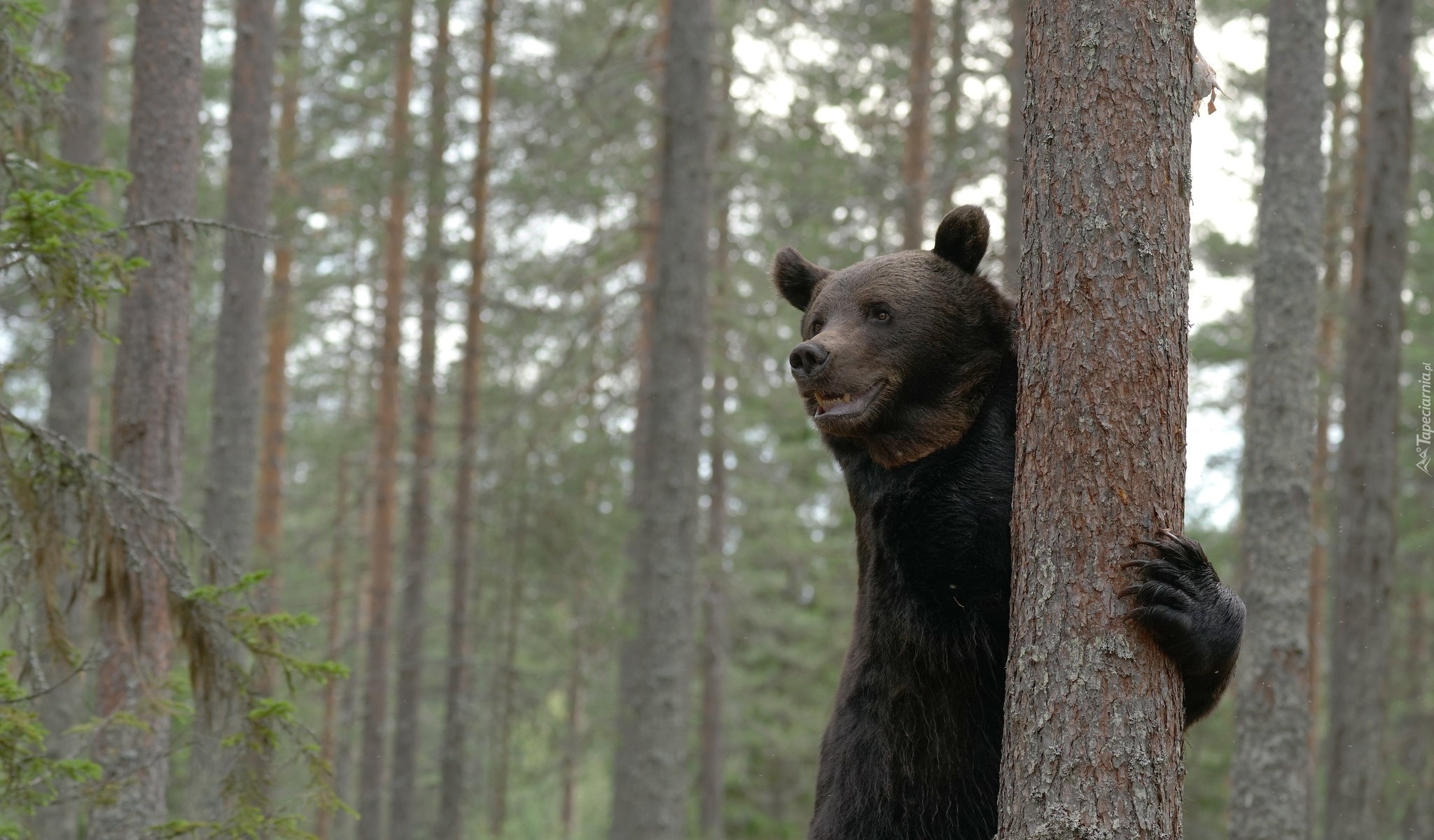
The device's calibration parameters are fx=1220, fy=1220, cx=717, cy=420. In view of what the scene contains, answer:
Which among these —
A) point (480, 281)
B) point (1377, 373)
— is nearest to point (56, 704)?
point (480, 281)

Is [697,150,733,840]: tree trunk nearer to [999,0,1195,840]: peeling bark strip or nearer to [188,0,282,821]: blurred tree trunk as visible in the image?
[188,0,282,821]: blurred tree trunk

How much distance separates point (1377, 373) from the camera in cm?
1032

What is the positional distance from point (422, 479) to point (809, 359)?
12982 mm

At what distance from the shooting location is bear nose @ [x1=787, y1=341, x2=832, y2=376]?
4336mm

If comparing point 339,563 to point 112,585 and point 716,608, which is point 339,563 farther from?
point 112,585

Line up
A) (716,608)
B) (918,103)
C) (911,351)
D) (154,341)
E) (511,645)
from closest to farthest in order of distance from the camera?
(911,351) < (154,341) < (918,103) < (511,645) < (716,608)

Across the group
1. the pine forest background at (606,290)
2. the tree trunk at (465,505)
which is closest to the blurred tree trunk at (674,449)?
the pine forest background at (606,290)

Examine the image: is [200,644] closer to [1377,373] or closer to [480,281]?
[1377,373]

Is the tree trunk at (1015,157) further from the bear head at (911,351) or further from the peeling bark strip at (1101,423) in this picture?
the peeling bark strip at (1101,423)

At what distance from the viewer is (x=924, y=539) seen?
3984 millimetres

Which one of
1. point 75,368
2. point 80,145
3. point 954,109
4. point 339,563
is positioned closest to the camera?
point 75,368

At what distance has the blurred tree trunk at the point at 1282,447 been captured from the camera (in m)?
8.19

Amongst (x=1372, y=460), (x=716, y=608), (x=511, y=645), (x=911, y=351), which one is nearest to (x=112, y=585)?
(x=911, y=351)

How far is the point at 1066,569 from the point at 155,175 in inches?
266
